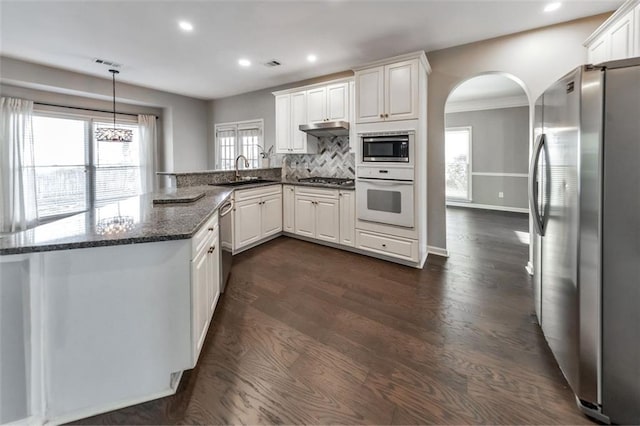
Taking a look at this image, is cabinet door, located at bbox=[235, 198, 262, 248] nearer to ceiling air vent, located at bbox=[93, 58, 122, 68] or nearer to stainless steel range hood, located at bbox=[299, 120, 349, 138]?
stainless steel range hood, located at bbox=[299, 120, 349, 138]

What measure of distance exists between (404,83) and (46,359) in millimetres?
3643

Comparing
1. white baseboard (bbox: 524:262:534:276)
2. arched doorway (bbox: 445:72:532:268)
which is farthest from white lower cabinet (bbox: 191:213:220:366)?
arched doorway (bbox: 445:72:532:268)

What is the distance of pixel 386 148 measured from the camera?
3.41 metres

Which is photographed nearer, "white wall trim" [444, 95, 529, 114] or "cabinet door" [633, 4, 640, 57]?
"cabinet door" [633, 4, 640, 57]

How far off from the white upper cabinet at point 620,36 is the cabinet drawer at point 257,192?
3821mm

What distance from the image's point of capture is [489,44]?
10.8ft

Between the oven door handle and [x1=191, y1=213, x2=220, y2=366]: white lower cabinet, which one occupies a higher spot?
the oven door handle

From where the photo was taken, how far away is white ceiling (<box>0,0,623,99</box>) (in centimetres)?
265

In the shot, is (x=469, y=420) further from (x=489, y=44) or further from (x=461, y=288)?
(x=489, y=44)

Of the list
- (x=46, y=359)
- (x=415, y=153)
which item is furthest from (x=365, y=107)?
(x=46, y=359)

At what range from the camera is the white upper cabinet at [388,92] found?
125 inches

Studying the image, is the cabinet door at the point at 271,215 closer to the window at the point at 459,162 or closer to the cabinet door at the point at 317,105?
the cabinet door at the point at 317,105

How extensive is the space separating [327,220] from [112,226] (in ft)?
9.11

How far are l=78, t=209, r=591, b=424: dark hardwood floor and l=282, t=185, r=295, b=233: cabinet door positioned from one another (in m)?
1.34
